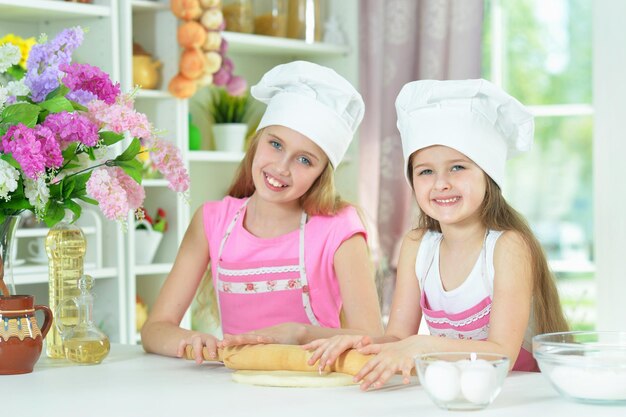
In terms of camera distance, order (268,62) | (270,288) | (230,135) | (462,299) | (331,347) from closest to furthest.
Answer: (331,347)
(462,299)
(270,288)
(230,135)
(268,62)

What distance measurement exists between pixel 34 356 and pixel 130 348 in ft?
1.15

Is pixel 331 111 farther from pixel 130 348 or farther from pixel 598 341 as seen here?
pixel 598 341

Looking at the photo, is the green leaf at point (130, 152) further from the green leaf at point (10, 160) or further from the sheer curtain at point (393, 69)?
the sheer curtain at point (393, 69)

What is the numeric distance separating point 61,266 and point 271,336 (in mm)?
428

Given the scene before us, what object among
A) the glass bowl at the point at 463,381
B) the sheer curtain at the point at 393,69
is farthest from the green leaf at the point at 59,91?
the sheer curtain at the point at 393,69

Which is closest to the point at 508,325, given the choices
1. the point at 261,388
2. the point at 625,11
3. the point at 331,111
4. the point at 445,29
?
the point at 261,388

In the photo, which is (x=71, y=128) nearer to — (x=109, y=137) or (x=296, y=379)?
(x=109, y=137)

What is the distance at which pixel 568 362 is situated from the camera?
140 cm

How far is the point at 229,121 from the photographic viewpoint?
12.4 feet

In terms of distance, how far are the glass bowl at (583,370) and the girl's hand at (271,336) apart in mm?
502

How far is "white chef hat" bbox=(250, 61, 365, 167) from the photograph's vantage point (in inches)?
86.3

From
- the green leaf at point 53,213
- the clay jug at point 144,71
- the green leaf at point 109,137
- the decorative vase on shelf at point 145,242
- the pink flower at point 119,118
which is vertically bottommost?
the decorative vase on shelf at point 145,242

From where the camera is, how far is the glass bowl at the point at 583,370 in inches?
53.8

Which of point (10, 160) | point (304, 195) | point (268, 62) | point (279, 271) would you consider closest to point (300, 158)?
point (304, 195)
